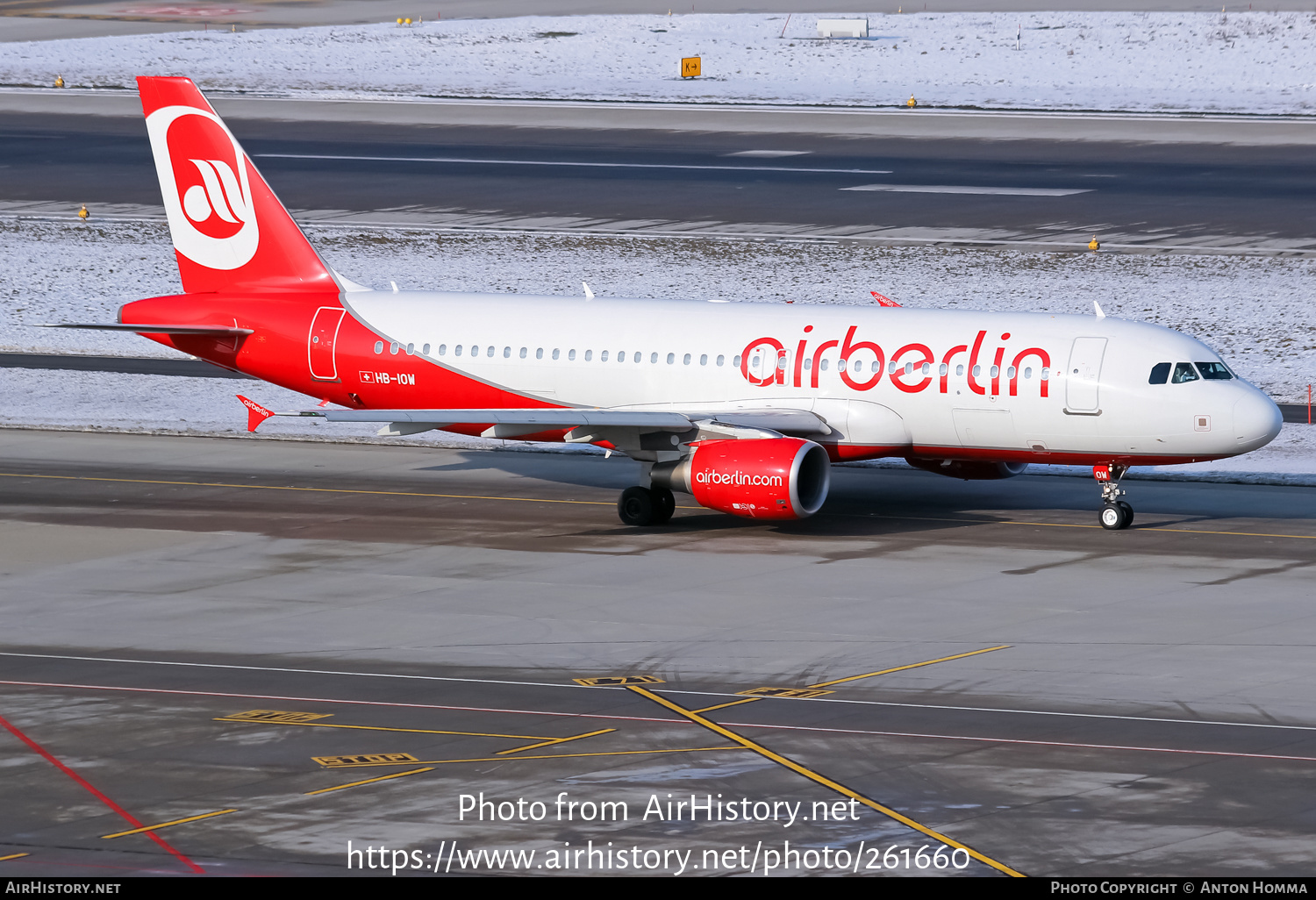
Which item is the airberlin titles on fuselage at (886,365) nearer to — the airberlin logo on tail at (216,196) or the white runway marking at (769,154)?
the airberlin logo on tail at (216,196)

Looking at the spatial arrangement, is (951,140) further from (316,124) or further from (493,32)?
(493,32)

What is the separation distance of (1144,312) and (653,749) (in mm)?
38313

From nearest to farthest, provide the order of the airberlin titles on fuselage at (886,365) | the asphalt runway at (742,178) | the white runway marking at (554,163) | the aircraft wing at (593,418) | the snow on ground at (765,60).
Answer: the aircraft wing at (593,418) → the airberlin titles on fuselage at (886,365) → the asphalt runway at (742,178) → the white runway marking at (554,163) → the snow on ground at (765,60)

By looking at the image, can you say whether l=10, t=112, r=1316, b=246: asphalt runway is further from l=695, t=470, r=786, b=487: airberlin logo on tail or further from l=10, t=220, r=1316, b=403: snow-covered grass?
l=695, t=470, r=786, b=487: airberlin logo on tail

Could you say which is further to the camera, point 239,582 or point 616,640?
point 239,582

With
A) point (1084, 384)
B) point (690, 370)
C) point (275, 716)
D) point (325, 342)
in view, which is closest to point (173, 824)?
point (275, 716)

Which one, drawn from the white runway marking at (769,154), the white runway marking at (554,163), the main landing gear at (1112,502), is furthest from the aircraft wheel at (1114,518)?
the white runway marking at (769,154)

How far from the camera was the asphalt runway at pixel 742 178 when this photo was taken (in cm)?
7219

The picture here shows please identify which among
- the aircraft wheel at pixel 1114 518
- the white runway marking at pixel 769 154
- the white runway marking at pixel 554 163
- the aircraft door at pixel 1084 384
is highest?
the white runway marking at pixel 769 154

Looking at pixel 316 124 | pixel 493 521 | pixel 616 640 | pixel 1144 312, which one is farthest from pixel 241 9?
pixel 616 640

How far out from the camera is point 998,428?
3969cm

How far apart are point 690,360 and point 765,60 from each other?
232 ft

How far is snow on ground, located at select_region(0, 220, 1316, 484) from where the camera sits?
55219 mm

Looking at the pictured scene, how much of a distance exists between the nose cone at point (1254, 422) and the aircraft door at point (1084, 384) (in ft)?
8.93
